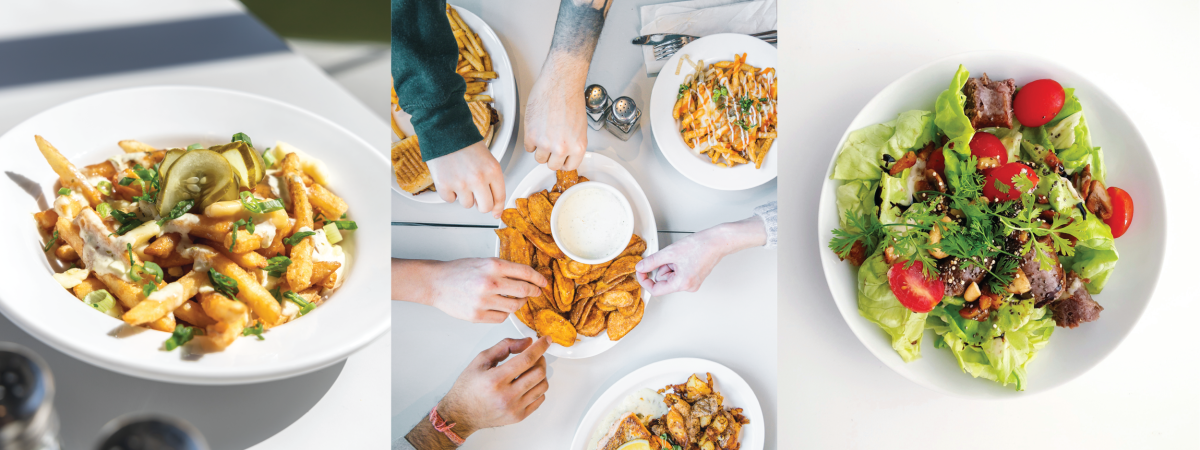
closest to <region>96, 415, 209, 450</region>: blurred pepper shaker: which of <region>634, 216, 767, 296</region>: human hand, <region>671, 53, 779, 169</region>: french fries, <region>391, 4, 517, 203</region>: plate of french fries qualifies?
<region>391, 4, 517, 203</region>: plate of french fries

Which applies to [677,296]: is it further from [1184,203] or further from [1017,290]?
[1184,203]

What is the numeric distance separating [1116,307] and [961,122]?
66 cm

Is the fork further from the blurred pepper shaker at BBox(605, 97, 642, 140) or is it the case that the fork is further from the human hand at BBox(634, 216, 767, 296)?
the human hand at BBox(634, 216, 767, 296)

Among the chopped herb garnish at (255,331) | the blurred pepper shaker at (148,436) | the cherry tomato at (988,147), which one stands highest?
the cherry tomato at (988,147)

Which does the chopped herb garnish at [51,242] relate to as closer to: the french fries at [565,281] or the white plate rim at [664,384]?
the french fries at [565,281]

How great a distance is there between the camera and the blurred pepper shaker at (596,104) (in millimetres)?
1079

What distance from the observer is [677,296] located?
3.64 feet

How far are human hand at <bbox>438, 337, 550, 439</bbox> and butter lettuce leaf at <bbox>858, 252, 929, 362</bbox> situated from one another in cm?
79

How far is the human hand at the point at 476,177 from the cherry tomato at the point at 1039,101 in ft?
4.26

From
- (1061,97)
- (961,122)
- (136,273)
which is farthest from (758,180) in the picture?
(136,273)

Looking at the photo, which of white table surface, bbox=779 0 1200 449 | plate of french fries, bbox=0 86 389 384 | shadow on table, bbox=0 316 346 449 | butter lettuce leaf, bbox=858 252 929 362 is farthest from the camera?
white table surface, bbox=779 0 1200 449

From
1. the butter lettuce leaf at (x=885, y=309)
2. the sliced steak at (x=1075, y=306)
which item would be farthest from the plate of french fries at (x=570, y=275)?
the sliced steak at (x=1075, y=306)

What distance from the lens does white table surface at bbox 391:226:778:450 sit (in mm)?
1087

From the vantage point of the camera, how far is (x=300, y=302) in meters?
1.13
